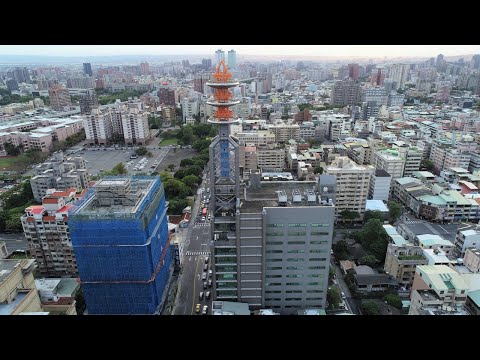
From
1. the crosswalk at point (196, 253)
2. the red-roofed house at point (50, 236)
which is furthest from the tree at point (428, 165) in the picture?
the red-roofed house at point (50, 236)

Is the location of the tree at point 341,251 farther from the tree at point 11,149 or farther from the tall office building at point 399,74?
the tall office building at point 399,74

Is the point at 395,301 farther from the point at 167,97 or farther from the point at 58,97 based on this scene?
the point at 58,97

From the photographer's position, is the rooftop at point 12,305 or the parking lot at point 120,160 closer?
the rooftop at point 12,305

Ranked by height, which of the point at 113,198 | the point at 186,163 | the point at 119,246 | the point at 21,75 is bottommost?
the point at 186,163

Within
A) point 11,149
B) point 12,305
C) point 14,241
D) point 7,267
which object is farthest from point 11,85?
point 12,305

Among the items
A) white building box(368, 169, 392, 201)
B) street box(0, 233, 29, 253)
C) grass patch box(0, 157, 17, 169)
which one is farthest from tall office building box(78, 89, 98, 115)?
white building box(368, 169, 392, 201)
